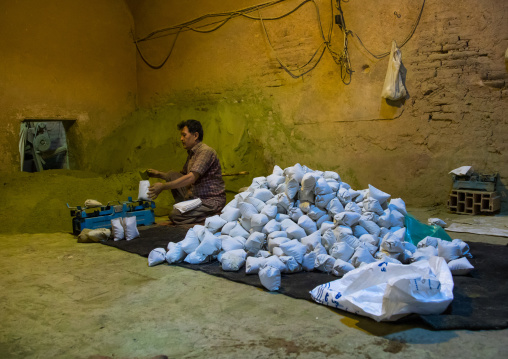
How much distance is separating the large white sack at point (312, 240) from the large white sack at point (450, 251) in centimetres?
95

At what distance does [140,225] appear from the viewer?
226 inches

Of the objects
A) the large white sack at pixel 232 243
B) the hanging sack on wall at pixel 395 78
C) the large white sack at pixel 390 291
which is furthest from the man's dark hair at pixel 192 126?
the large white sack at pixel 390 291

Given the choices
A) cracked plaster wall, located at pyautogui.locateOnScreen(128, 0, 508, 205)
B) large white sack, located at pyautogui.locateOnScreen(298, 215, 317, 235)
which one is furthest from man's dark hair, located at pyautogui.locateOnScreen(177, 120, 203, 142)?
large white sack, located at pyautogui.locateOnScreen(298, 215, 317, 235)

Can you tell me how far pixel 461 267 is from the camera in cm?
346

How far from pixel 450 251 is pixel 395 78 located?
126 inches

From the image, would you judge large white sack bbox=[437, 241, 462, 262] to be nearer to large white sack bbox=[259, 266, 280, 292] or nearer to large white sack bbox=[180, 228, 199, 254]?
large white sack bbox=[259, 266, 280, 292]

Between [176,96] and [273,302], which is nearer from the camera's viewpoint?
[273,302]

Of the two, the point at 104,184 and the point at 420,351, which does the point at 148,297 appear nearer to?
the point at 420,351

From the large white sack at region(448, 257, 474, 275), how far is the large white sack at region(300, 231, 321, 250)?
1031mm

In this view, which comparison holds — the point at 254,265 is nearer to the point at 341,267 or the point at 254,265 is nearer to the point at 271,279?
the point at 271,279

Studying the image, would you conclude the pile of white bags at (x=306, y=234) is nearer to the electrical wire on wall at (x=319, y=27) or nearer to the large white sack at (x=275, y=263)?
the large white sack at (x=275, y=263)

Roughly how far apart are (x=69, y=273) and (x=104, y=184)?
343 cm

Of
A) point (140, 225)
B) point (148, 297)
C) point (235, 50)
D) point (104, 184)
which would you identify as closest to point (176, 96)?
point (235, 50)

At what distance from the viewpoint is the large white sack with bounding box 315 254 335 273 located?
143 inches
